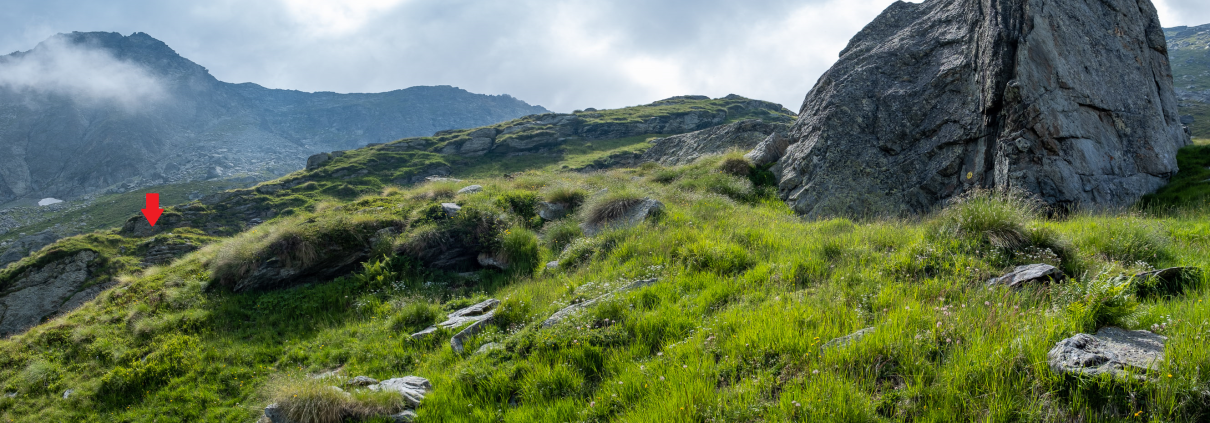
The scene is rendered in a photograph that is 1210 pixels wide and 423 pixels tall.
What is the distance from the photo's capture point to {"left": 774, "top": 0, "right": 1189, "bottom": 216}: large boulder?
10992 mm

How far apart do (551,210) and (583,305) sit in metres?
8.39

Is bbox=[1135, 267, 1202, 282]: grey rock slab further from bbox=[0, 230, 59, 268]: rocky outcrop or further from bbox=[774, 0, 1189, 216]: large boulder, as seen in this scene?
bbox=[0, 230, 59, 268]: rocky outcrop

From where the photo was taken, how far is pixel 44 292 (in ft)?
52.8

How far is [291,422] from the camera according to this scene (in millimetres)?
5488

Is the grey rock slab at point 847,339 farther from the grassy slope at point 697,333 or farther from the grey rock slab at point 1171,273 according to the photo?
the grey rock slab at point 1171,273

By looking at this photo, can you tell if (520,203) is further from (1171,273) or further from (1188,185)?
(1188,185)

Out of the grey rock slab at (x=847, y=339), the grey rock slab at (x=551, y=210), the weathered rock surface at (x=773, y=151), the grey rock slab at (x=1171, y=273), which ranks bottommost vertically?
the grey rock slab at (x=847, y=339)

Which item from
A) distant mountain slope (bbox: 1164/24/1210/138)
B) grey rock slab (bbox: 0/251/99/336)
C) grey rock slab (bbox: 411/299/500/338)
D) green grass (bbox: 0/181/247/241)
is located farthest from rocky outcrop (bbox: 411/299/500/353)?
distant mountain slope (bbox: 1164/24/1210/138)

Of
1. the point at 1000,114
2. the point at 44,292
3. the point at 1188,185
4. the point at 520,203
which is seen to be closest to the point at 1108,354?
the point at 1000,114

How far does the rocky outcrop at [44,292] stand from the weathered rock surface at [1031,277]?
75.7ft

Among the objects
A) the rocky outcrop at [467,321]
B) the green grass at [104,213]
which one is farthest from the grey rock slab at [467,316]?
the green grass at [104,213]

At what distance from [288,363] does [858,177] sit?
14203 mm

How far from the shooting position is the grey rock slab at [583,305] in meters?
6.98

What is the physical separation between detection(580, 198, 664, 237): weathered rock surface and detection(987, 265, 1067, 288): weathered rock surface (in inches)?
289
